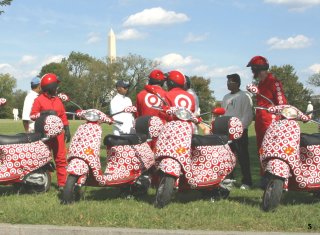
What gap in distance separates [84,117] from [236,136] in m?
1.99

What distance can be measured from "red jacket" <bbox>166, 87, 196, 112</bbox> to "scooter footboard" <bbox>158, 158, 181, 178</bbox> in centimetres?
110

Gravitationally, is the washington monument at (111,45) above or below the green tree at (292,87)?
above

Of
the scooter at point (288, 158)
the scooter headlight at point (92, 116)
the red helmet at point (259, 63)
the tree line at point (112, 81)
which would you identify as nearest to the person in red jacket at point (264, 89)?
the red helmet at point (259, 63)

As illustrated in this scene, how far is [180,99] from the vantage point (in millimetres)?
7266

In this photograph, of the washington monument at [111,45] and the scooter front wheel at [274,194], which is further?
the washington monument at [111,45]

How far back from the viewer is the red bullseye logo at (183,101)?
724 cm

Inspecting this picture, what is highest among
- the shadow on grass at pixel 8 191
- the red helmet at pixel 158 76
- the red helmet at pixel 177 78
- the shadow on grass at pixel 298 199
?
the red helmet at pixel 158 76

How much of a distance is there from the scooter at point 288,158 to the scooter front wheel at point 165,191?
3.50 feet

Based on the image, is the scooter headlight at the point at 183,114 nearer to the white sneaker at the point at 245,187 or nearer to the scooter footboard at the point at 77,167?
the scooter footboard at the point at 77,167

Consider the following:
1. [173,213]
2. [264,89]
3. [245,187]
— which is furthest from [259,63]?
[173,213]

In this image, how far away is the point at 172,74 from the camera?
24.4 feet

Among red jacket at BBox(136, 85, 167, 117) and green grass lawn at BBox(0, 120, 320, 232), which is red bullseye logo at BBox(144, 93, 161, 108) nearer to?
red jacket at BBox(136, 85, 167, 117)

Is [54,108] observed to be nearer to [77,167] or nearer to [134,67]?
[77,167]

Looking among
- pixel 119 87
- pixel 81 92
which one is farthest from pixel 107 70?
pixel 119 87
